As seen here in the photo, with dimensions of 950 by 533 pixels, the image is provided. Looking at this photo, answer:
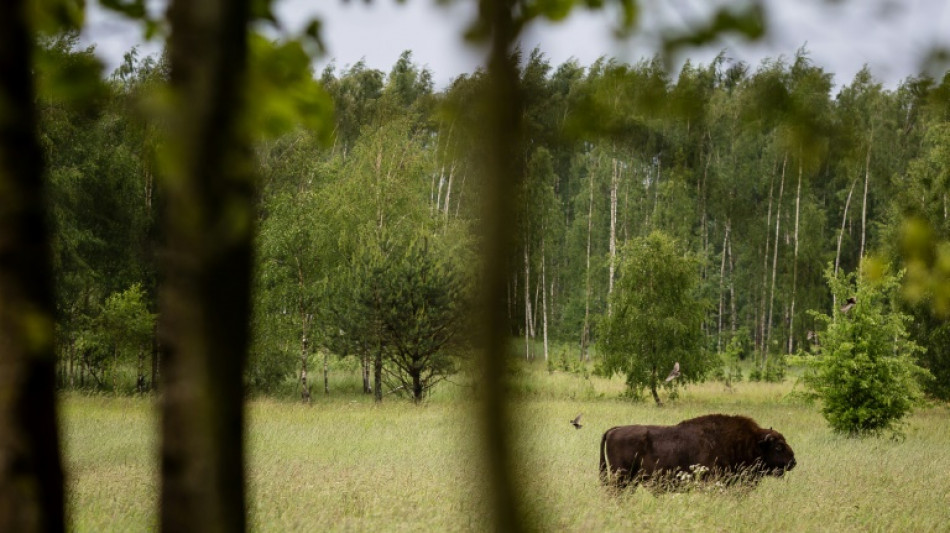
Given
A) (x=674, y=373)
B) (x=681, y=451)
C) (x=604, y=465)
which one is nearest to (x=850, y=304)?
(x=674, y=373)

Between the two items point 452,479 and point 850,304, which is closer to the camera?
point 452,479

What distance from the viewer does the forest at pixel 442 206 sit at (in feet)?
6.01

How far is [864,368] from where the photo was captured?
18047 millimetres

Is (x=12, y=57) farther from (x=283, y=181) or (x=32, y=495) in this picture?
(x=283, y=181)

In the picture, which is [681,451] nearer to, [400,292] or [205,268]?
[205,268]

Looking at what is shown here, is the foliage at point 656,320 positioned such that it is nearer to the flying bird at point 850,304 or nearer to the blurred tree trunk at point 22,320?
the flying bird at point 850,304

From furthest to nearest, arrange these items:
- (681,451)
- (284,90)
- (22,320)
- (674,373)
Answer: (674,373) → (681,451) → (284,90) → (22,320)

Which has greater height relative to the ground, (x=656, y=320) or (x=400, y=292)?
(x=400, y=292)

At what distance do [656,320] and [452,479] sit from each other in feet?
51.7

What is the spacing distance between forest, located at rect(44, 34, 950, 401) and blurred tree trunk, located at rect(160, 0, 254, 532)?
117 mm

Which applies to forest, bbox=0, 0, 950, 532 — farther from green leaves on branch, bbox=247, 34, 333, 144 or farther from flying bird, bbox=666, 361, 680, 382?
flying bird, bbox=666, 361, 680, 382

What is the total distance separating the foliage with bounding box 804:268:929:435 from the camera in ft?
58.9

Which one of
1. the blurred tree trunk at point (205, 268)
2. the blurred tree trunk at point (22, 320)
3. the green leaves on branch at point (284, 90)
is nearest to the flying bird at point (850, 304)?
the green leaves on branch at point (284, 90)

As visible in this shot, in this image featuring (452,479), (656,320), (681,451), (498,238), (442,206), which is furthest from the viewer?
(442,206)
